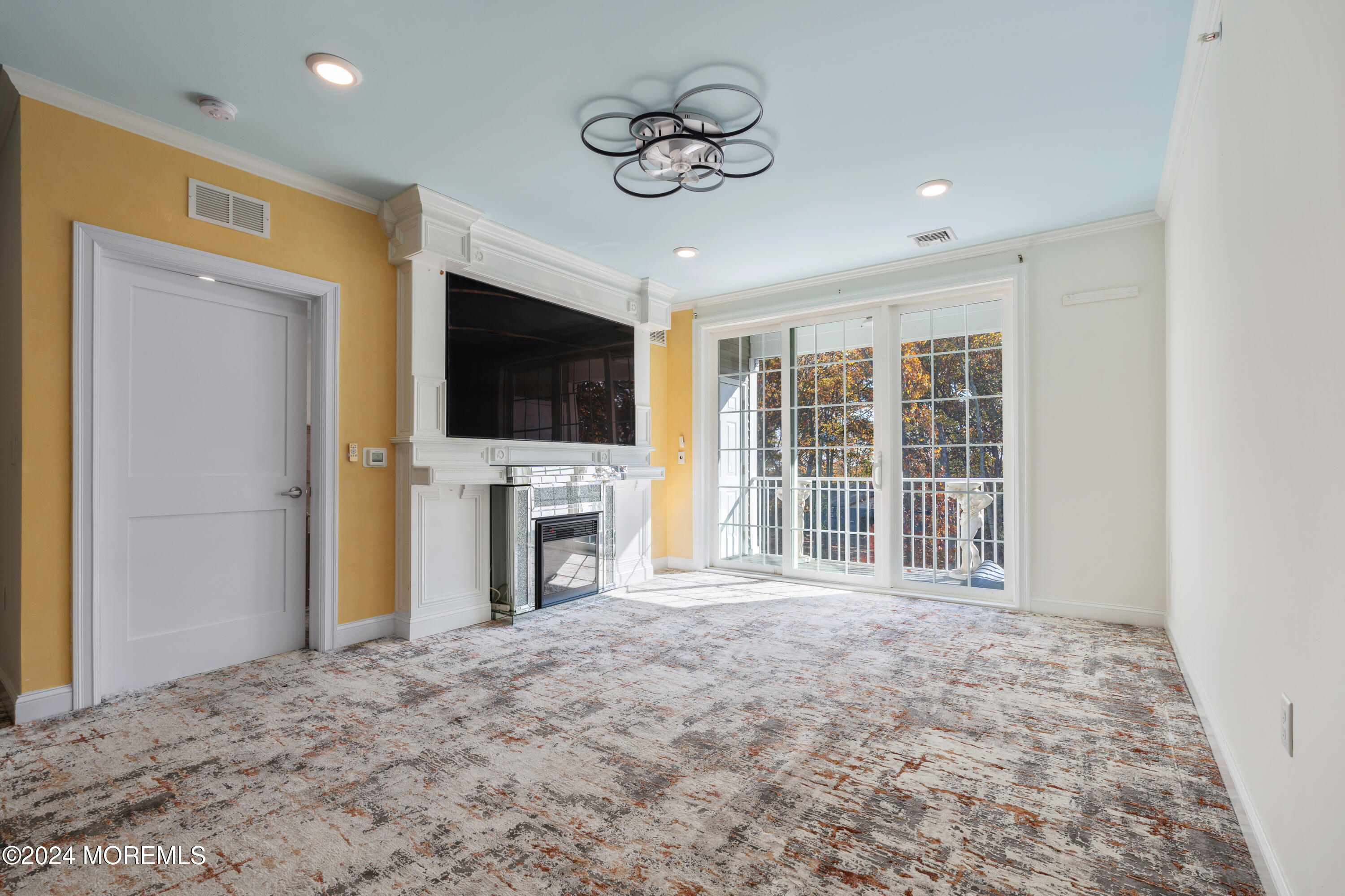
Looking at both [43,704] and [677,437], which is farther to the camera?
[677,437]

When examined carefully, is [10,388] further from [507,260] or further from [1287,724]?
[1287,724]

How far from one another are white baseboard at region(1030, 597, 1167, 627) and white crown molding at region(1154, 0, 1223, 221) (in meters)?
2.59

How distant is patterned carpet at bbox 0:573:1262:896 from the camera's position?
1.69 metres

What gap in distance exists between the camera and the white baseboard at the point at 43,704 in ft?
8.59

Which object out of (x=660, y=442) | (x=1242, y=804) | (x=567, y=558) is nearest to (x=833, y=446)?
(x=660, y=442)

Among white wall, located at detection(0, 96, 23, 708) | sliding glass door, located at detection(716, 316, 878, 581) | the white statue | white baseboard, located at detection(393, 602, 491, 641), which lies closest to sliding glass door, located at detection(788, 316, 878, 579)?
sliding glass door, located at detection(716, 316, 878, 581)

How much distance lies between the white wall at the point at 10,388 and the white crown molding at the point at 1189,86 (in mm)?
4762

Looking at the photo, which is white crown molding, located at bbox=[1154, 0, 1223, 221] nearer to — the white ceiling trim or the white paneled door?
the white ceiling trim

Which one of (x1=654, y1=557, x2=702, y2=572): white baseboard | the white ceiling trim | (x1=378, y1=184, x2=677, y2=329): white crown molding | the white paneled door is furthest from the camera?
(x1=654, y1=557, x2=702, y2=572): white baseboard

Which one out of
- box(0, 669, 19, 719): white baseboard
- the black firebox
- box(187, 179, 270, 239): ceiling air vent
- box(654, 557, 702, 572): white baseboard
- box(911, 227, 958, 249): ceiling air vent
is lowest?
box(654, 557, 702, 572): white baseboard

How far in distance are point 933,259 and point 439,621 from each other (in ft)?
14.8

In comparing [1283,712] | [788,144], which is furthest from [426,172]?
[1283,712]

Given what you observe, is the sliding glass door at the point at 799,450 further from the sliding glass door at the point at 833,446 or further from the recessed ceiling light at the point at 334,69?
the recessed ceiling light at the point at 334,69

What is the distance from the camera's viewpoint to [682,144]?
307 cm
